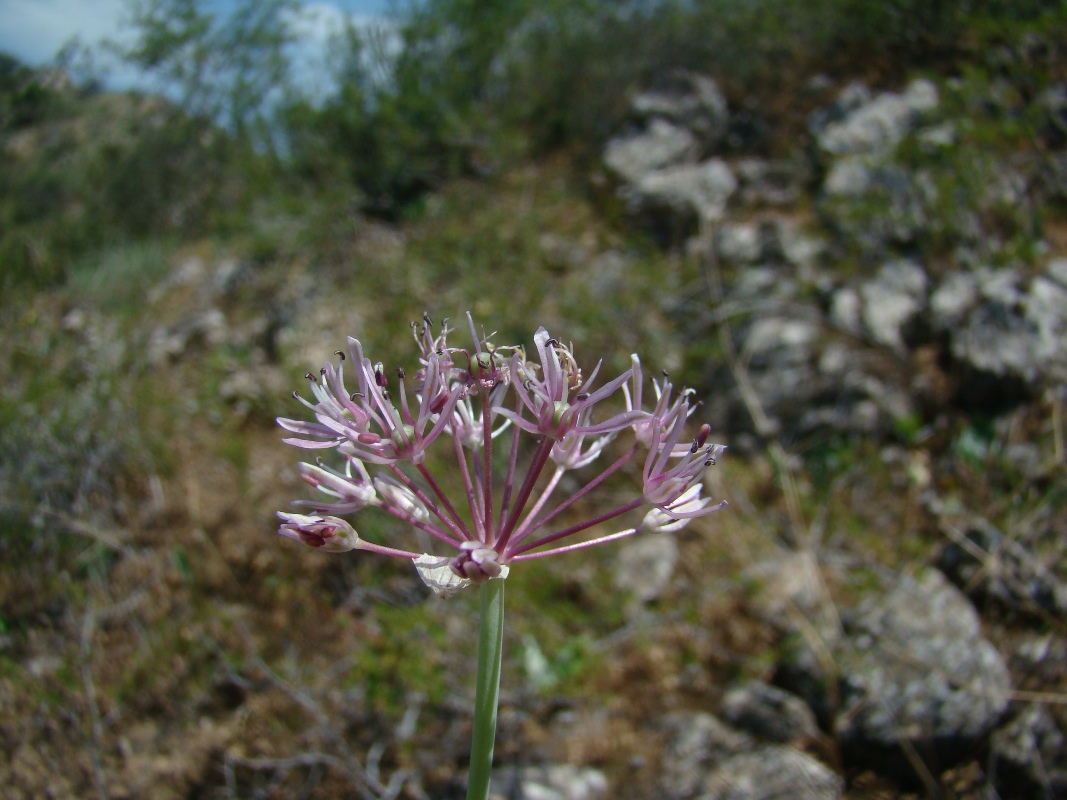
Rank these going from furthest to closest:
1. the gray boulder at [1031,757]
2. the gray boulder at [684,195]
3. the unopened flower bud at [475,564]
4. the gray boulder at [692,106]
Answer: the gray boulder at [692,106] → the gray boulder at [684,195] → the gray boulder at [1031,757] → the unopened flower bud at [475,564]

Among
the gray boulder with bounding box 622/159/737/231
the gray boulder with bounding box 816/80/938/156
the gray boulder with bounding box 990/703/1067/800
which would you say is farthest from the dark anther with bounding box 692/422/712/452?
the gray boulder with bounding box 816/80/938/156

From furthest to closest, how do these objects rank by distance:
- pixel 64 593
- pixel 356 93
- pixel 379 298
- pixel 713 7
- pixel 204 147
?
pixel 204 147 < pixel 713 7 < pixel 356 93 < pixel 379 298 < pixel 64 593

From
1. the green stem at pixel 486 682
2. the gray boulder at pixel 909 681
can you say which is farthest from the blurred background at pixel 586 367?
the green stem at pixel 486 682

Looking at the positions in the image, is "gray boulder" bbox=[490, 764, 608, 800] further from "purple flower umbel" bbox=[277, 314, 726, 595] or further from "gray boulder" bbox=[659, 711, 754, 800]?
"purple flower umbel" bbox=[277, 314, 726, 595]

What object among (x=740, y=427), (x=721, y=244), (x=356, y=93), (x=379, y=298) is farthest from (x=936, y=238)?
(x=356, y=93)

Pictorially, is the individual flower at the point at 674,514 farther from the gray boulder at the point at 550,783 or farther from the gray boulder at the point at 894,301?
the gray boulder at the point at 894,301

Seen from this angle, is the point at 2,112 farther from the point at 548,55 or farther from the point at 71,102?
the point at 548,55
